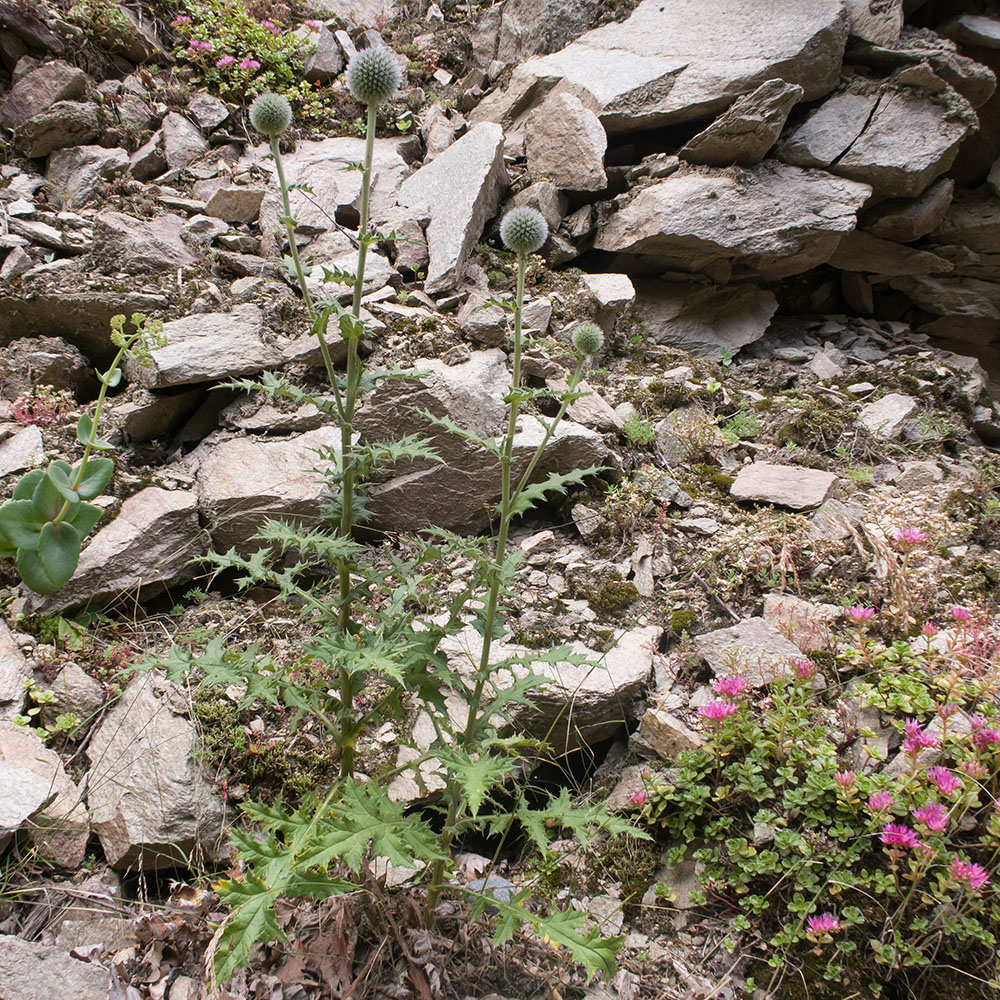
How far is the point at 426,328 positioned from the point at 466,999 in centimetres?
366

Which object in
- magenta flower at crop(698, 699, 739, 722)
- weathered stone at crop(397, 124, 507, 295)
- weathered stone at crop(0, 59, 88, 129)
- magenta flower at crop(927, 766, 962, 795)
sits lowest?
magenta flower at crop(698, 699, 739, 722)

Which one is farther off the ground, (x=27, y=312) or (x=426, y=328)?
(x=27, y=312)

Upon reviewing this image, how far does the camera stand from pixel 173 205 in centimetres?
528

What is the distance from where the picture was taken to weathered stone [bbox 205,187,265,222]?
5.23 metres

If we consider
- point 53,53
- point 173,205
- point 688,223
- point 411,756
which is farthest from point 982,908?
point 53,53

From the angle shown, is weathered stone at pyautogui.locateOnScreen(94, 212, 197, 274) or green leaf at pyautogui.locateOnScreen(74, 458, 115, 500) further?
weathered stone at pyautogui.locateOnScreen(94, 212, 197, 274)

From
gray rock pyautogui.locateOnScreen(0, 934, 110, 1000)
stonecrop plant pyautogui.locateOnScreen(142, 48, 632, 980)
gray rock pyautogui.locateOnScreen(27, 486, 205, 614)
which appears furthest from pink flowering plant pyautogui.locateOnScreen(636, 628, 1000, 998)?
gray rock pyautogui.locateOnScreen(27, 486, 205, 614)

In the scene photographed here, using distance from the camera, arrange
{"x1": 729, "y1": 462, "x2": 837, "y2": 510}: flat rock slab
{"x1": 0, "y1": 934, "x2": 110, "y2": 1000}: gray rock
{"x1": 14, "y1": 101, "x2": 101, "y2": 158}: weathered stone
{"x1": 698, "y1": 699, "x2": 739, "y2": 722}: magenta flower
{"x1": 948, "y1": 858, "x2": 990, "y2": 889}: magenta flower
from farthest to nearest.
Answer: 1. {"x1": 14, "y1": 101, "x2": 101, "y2": 158}: weathered stone
2. {"x1": 729, "y1": 462, "x2": 837, "y2": 510}: flat rock slab
3. {"x1": 698, "y1": 699, "x2": 739, "y2": 722}: magenta flower
4. {"x1": 948, "y1": 858, "x2": 990, "y2": 889}: magenta flower
5. {"x1": 0, "y1": 934, "x2": 110, "y2": 1000}: gray rock

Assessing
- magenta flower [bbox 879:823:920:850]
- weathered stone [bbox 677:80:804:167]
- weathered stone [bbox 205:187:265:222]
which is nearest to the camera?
magenta flower [bbox 879:823:920:850]

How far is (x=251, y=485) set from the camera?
142 inches

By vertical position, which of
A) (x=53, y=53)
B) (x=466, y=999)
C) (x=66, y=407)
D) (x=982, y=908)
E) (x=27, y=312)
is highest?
(x=53, y=53)

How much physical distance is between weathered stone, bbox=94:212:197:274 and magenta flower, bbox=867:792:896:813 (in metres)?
5.07

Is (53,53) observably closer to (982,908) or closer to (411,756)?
(411,756)

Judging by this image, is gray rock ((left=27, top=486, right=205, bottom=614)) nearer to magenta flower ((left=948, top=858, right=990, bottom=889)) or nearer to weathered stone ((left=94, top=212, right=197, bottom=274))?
weathered stone ((left=94, top=212, right=197, bottom=274))
